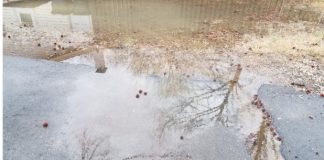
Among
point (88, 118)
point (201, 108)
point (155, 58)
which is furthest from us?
point (155, 58)

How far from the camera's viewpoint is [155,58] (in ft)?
24.1

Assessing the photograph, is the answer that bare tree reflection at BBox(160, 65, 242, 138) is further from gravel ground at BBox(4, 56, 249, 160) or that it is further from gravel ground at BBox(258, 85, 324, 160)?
gravel ground at BBox(258, 85, 324, 160)

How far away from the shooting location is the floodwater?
17.1 feet

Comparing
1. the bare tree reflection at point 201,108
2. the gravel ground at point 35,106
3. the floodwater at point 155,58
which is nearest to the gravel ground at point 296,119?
the floodwater at point 155,58

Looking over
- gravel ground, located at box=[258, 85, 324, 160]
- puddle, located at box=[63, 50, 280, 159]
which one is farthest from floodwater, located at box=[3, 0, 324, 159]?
gravel ground, located at box=[258, 85, 324, 160]

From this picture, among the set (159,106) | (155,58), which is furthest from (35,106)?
(155,58)

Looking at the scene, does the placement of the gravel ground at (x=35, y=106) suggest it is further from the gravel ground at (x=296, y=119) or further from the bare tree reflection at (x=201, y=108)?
the gravel ground at (x=296, y=119)

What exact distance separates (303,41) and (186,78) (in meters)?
3.66

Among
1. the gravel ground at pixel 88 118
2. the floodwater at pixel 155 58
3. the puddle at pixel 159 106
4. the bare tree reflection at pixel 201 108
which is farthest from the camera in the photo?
the bare tree reflection at pixel 201 108

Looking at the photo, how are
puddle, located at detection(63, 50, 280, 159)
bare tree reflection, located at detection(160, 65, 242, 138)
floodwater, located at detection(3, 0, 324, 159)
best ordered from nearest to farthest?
puddle, located at detection(63, 50, 280, 159), floodwater, located at detection(3, 0, 324, 159), bare tree reflection, located at detection(160, 65, 242, 138)

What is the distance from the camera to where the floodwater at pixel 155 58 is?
5.22m

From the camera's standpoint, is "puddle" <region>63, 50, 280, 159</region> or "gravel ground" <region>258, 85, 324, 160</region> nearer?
"gravel ground" <region>258, 85, 324, 160</region>

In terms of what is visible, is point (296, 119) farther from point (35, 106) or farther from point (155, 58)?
point (35, 106)

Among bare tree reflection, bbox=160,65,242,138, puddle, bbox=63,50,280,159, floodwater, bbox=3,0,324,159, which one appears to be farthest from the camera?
bare tree reflection, bbox=160,65,242,138
